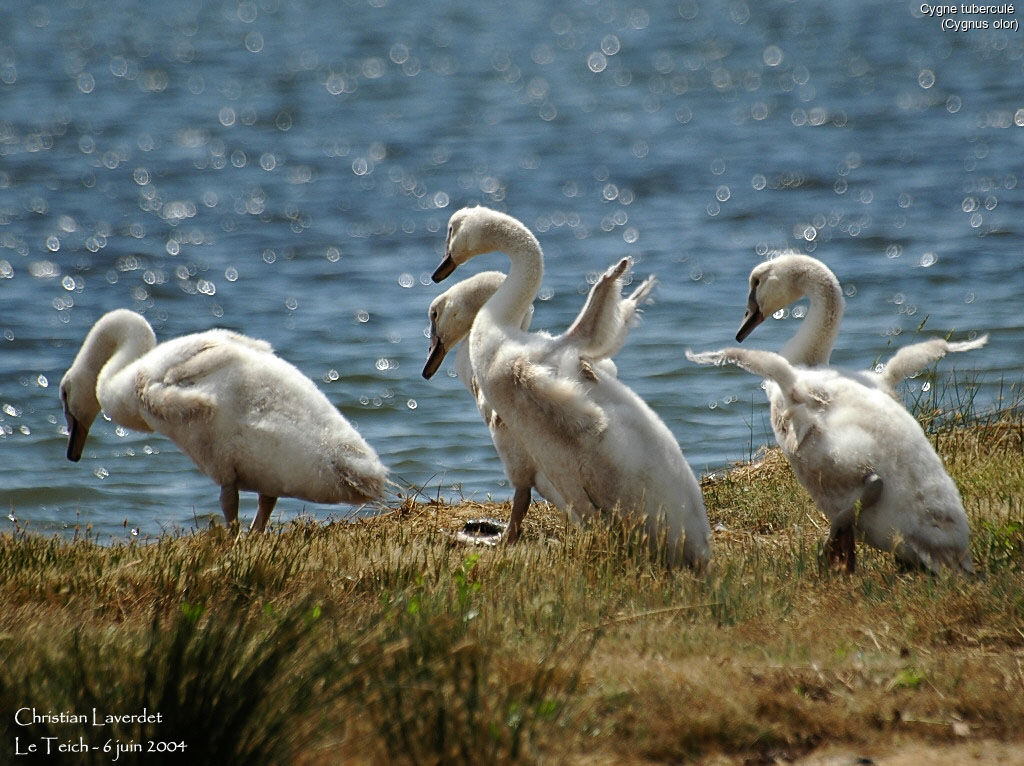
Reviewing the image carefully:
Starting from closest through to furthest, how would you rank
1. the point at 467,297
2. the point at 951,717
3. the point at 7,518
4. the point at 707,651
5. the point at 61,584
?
the point at 951,717 < the point at 707,651 < the point at 61,584 < the point at 467,297 < the point at 7,518

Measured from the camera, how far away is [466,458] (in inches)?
507

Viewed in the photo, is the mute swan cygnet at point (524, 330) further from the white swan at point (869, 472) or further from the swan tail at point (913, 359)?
the swan tail at point (913, 359)

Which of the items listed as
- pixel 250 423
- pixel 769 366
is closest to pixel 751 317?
pixel 769 366

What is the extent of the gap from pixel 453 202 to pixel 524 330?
15430 mm

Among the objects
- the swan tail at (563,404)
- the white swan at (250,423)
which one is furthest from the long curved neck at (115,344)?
the swan tail at (563,404)

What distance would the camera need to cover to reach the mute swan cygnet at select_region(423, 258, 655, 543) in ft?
23.2

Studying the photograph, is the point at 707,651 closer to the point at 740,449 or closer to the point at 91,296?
the point at 740,449

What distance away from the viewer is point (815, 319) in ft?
26.0

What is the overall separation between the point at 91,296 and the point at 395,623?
13.9 m

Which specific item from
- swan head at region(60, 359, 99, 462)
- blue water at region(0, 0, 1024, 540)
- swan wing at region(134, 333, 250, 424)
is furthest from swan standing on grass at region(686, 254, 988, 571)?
swan head at region(60, 359, 99, 462)

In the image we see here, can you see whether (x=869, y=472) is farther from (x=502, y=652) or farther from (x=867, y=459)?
(x=502, y=652)

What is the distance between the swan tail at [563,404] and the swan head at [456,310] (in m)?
1.73

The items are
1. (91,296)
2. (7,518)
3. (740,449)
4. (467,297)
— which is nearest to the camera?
(467,297)

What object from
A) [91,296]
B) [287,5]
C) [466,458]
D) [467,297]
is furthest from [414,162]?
[287,5]
